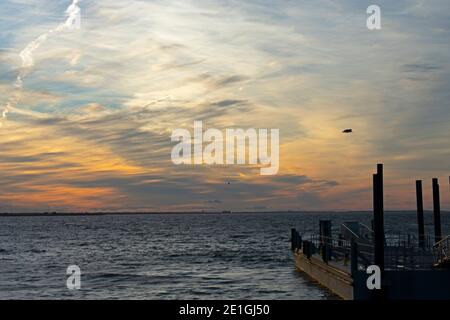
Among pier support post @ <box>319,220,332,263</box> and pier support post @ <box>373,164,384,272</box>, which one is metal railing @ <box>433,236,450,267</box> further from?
pier support post @ <box>319,220,332,263</box>

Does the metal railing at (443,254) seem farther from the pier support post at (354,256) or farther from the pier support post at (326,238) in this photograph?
the pier support post at (326,238)

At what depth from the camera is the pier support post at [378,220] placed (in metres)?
21.5

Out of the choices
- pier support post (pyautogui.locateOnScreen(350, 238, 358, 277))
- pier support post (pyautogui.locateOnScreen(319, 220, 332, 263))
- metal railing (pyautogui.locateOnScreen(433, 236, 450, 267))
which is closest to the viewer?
pier support post (pyautogui.locateOnScreen(350, 238, 358, 277))

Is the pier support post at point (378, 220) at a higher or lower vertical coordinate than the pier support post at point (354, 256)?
higher

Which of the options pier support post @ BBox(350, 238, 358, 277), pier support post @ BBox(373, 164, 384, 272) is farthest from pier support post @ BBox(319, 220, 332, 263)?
pier support post @ BBox(350, 238, 358, 277)

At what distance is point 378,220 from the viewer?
22.3m

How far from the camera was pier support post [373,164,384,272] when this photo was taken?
70.7 feet

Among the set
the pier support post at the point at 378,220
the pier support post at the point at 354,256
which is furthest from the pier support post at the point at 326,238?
the pier support post at the point at 354,256
